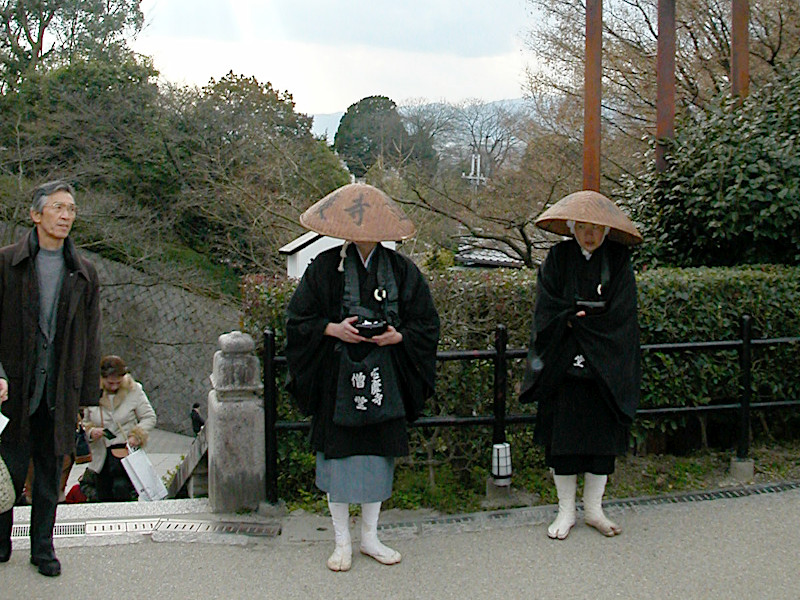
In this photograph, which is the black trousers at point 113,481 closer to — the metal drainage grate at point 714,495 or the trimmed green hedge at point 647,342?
the trimmed green hedge at point 647,342

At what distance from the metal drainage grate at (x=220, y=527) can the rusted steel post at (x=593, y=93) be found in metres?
4.99

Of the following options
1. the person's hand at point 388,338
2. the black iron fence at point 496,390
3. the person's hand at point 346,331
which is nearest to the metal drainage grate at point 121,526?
the black iron fence at point 496,390

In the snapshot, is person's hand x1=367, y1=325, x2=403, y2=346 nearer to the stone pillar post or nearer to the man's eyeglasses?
the stone pillar post

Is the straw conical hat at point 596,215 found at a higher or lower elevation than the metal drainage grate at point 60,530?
higher

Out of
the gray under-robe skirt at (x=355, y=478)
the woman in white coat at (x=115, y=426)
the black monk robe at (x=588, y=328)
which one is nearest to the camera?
the gray under-robe skirt at (x=355, y=478)

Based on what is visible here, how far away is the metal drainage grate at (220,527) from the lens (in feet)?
14.5

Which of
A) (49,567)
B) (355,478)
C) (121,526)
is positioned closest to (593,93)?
(355,478)

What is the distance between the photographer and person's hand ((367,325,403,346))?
3.83 metres

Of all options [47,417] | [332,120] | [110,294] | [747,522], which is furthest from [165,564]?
[332,120]

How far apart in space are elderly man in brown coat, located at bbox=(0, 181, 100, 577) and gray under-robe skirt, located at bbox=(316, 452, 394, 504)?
3.86 ft

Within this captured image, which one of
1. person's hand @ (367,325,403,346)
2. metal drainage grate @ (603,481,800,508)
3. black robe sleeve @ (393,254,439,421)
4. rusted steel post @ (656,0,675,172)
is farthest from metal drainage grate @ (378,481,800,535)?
rusted steel post @ (656,0,675,172)

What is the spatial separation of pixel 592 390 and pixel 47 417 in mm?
2624

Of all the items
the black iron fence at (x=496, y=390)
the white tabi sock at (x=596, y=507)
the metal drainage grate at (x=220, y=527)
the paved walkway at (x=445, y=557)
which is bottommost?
the paved walkway at (x=445, y=557)

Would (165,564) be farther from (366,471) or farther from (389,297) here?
(389,297)
